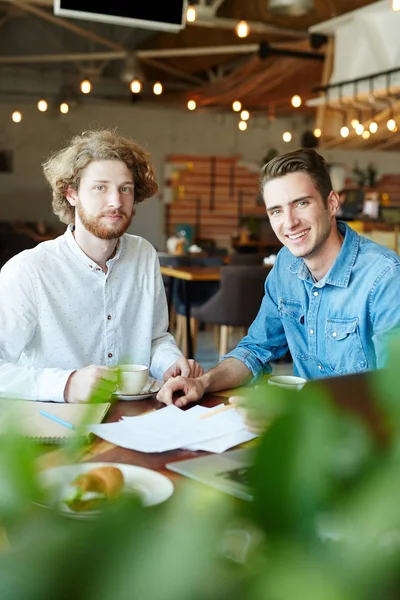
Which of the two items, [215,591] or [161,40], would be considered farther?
[161,40]

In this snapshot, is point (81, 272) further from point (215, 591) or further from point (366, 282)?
point (215, 591)

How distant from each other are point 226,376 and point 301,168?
705 mm

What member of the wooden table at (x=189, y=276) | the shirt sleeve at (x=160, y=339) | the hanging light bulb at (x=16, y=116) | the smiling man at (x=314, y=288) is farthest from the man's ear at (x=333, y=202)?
the hanging light bulb at (x=16, y=116)

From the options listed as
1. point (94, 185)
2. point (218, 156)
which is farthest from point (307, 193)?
point (218, 156)

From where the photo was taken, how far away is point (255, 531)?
282 millimetres

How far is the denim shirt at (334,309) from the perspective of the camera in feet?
7.00

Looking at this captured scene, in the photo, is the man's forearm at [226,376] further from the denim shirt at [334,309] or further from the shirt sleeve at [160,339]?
the shirt sleeve at [160,339]

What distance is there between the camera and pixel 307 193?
2.30m

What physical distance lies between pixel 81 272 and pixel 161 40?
32.6ft

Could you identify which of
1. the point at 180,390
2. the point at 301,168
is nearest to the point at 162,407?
the point at 180,390

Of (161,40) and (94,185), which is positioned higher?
(161,40)

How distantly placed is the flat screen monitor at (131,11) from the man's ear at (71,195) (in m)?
3.19

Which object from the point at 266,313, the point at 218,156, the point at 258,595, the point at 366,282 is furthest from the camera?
the point at 218,156

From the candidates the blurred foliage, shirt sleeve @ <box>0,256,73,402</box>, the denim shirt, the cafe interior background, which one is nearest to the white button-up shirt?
shirt sleeve @ <box>0,256,73,402</box>
